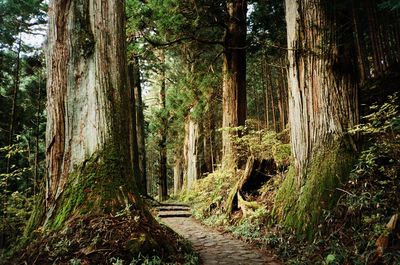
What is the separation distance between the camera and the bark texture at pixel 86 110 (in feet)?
14.1

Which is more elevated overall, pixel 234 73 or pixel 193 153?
pixel 234 73

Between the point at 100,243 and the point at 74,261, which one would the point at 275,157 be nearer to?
the point at 100,243

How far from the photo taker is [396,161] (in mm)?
4230

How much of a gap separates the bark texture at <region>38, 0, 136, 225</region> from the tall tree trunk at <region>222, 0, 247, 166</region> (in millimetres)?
5177

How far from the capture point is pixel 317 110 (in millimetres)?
5172

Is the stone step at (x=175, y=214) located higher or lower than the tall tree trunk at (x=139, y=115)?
lower

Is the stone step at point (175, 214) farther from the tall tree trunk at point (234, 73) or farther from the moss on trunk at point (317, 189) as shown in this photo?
the moss on trunk at point (317, 189)

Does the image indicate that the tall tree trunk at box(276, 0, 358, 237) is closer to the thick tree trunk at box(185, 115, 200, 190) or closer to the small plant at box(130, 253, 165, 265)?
the small plant at box(130, 253, 165, 265)

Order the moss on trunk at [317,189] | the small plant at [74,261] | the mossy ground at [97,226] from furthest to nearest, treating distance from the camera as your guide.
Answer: the moss on trunk at [317,189] < the mossy ground at [97,226] < the small plant at [74,261]

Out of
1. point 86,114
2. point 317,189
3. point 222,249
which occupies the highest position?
point 86,114

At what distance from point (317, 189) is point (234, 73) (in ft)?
18.9

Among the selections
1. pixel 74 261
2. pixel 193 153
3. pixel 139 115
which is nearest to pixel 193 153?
pixel 193 153

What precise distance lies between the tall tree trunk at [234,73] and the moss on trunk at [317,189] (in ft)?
14.5

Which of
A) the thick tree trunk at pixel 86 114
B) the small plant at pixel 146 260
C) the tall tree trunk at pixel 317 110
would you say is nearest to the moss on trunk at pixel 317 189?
the tall tree trunk at pixel 317 110
